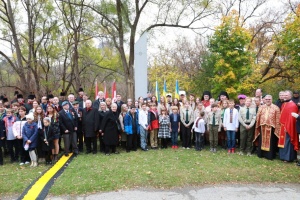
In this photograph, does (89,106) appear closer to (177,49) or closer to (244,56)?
(244,56)

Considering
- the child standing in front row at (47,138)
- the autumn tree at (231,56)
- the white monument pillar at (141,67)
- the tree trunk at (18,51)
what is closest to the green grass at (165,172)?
the child standing in front row at (47,138)

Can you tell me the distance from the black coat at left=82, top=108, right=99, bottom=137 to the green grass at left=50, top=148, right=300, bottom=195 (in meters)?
0.93

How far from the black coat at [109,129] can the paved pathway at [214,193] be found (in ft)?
11.6

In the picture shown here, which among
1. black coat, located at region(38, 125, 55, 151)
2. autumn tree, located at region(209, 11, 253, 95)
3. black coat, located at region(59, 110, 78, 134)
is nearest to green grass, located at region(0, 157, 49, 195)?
black coat, located at region(38, 125, 55, 151)

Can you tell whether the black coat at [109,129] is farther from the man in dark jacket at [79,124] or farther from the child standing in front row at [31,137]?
the child standing in front row at [31,137]

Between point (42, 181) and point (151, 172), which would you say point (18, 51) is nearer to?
point (42, 181)

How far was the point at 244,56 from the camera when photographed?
20203mm

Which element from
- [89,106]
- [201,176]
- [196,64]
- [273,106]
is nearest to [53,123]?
[89,106]

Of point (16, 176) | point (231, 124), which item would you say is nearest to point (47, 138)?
point (16, 176)

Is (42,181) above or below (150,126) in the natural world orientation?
below

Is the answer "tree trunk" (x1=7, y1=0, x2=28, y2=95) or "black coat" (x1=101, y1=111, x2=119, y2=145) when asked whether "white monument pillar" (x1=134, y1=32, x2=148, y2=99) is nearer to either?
"black coat" (x1=101, y1=111, x2=119, y2=145)

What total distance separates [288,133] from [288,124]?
269 millimetres

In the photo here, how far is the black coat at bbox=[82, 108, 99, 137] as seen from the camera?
9.12 meters

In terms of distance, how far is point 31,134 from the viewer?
803 cm
